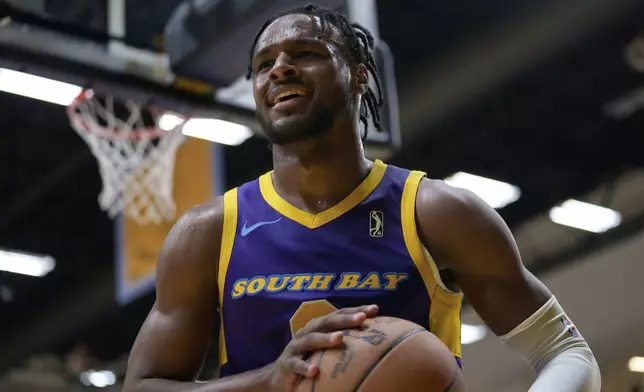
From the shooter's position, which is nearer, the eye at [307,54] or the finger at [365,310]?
the finger at [365,310]

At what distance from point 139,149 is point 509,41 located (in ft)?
11.5

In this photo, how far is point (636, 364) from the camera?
1126 cm

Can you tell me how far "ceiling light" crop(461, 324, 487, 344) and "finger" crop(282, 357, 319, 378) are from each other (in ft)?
32.8

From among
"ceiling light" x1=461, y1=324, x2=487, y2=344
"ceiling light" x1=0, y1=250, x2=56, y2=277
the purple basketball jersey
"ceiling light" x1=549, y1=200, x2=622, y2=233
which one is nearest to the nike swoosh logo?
the purple basketball jersey

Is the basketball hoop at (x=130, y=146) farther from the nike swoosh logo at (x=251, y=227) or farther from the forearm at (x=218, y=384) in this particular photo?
the forearm at (x=218, y=384)

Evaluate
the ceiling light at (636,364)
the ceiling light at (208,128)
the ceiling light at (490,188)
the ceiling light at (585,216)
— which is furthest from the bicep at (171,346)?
the ceiling light at (636,364)

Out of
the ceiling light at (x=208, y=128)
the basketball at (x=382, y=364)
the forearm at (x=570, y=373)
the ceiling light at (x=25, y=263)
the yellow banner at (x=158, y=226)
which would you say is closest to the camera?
the basketball at (x=382, y=364)

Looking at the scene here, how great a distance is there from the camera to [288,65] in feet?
7.52

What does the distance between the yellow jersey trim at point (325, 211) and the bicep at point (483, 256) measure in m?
0.16

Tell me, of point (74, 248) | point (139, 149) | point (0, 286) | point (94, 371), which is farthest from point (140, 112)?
point (94, 371)

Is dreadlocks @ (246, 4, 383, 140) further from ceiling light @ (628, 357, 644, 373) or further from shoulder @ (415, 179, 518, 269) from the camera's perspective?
ceiling light @ (628, 357, 644, 373)

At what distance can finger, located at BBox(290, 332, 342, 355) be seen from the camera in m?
1.89

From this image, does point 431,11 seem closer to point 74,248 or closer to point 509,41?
point 509,41

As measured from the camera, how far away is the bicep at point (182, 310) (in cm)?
226
